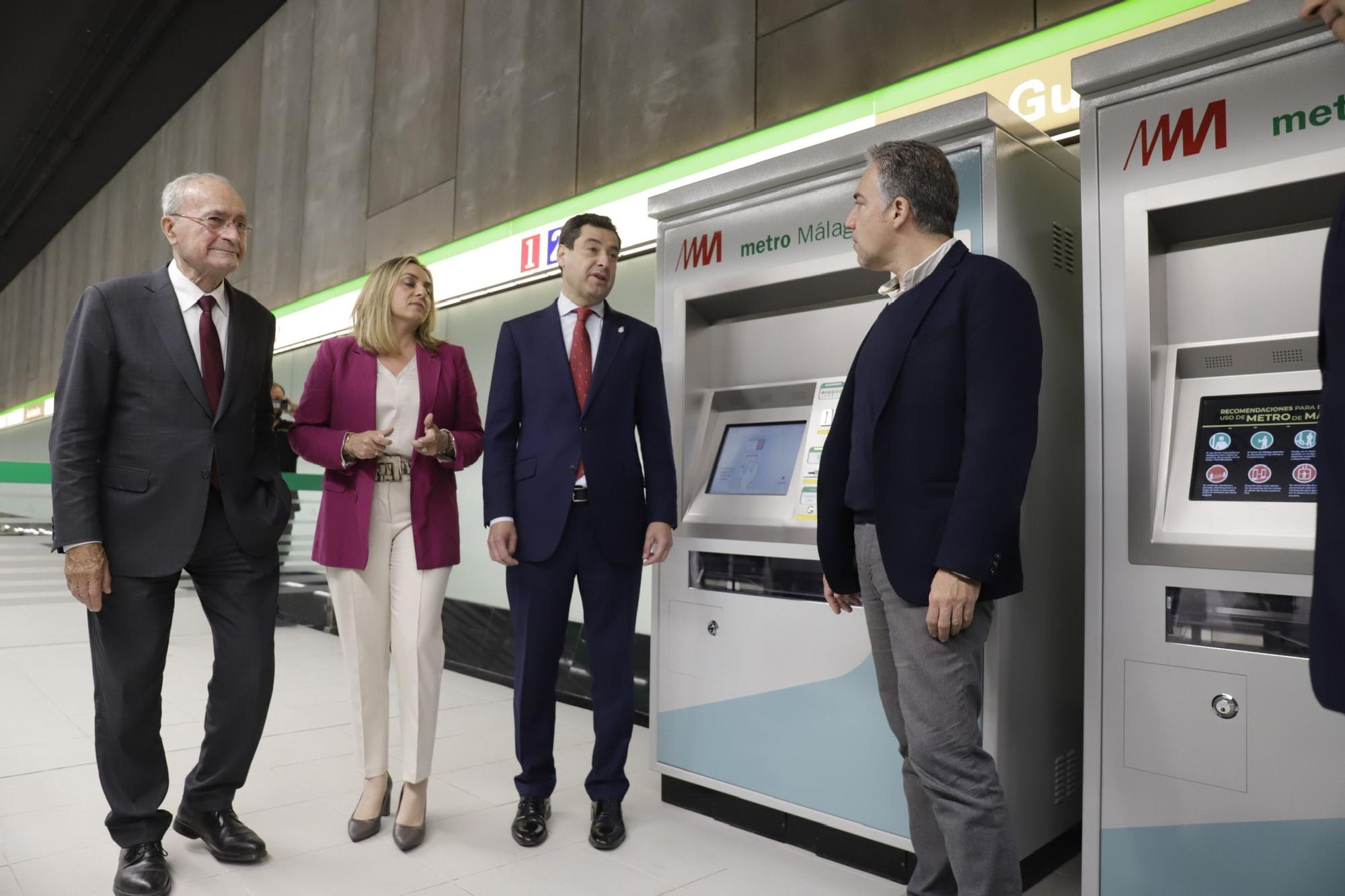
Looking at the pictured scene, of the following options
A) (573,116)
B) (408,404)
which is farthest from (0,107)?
(408,404)

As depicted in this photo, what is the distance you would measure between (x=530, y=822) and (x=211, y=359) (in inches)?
57.0

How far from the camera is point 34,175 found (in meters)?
13.4

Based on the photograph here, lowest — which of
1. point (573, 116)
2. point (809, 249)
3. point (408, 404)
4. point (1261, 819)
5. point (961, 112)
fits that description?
point (1261, 819)

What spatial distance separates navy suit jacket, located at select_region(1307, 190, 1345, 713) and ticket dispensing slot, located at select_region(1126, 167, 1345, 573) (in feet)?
2.52

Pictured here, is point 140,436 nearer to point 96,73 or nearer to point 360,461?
point 360,461

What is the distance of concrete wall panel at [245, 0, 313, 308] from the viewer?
666 cm

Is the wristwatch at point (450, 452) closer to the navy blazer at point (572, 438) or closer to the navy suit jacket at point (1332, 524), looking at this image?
the navy blazer at point (572, 438)

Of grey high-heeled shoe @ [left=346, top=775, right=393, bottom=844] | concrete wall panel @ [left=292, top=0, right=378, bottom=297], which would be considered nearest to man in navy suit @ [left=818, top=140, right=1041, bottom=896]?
grey high-heeled shoe @ [left=346, top=775, right=393, bottom=844]

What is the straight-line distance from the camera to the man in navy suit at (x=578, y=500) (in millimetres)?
2328

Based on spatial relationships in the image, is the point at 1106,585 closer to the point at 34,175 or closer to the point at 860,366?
the point at 860,366

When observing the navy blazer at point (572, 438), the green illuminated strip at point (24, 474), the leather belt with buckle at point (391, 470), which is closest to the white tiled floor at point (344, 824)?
the green illuminated strip at point (24, 474)

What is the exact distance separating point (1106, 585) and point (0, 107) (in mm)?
13835

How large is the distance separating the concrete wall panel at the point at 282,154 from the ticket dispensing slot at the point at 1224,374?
6.23 meters

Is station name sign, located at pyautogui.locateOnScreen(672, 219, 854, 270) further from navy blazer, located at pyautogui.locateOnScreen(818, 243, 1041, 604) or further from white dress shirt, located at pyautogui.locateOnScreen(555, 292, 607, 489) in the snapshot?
navy blazer, located at pyautogui.locateOnScreen(818, 243, 1041, 604)
